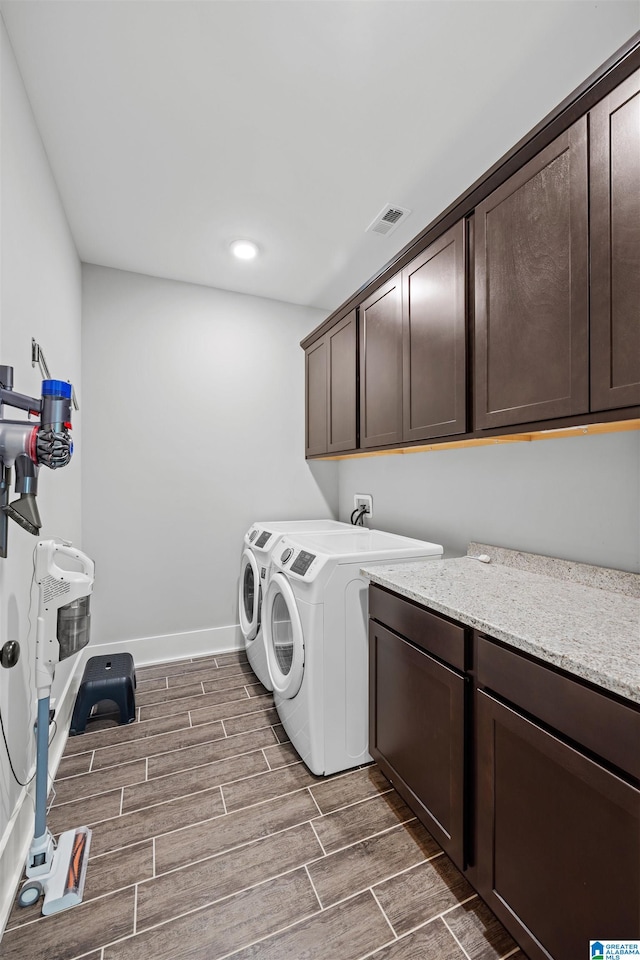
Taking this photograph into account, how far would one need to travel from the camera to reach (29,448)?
3.41 feet

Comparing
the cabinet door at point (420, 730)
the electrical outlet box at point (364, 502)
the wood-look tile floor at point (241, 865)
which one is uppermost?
the electrical outlet box at point (364, 502)

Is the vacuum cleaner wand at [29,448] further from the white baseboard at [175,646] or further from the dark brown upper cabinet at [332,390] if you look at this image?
the white baseboard at [175,646]

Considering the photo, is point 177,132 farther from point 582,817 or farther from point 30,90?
point 582,817

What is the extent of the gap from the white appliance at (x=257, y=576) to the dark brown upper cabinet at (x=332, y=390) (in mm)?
575

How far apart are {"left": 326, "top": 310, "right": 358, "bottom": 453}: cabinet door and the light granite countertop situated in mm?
1040

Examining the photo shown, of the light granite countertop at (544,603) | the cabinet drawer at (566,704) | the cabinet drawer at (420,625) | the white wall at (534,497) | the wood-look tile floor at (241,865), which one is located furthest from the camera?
the white wall at (534,497)

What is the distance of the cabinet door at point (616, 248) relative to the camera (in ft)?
3.61

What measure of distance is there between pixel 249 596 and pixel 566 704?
2.09 metres

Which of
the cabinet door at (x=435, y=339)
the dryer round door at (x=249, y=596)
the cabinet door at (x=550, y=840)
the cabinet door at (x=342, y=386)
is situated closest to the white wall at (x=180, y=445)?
the dryer round door at (x=249, y=596)

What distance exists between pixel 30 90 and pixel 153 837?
2773 mm

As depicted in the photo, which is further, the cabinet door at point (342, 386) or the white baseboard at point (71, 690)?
the cabinet door at point (342, 386)

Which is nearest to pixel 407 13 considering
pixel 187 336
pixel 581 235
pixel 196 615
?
pixel 581 235

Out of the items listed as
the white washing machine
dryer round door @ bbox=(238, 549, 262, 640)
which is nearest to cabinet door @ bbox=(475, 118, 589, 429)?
the white washing machine

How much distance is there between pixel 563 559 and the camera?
1658 mm
